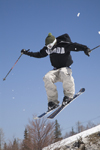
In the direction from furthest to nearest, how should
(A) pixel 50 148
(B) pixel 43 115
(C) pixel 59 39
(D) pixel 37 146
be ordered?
1. (D) pixel 37 146
2. (A) pixel 50 148
3. (C) pixel 59 39
4. (B) pixel 43 115

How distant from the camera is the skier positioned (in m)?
5.68

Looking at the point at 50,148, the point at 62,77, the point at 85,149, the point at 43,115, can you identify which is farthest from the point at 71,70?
the point at 50,148

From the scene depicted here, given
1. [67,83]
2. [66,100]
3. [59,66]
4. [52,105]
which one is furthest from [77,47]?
[52,105]

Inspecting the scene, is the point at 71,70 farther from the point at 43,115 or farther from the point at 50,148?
the point at 50,148

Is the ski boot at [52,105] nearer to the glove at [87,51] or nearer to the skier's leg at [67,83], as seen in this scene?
the skier's leg at [67,83]

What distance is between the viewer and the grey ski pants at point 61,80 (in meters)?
5.68

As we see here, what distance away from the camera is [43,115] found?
5.62 meters

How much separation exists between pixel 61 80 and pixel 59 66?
0.44m

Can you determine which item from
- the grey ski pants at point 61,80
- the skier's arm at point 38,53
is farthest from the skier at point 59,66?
the skier's arm at point 38,53

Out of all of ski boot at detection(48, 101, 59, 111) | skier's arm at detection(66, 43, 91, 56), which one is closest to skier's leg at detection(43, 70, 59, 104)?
ski boot at detection(48, 101, 59, 111)

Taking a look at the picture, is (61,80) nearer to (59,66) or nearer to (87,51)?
(59,66)

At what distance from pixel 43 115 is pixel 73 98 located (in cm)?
103

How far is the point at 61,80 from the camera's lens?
597 centimetres

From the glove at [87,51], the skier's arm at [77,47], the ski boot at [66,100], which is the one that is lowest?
the ski boot at [66,100]
